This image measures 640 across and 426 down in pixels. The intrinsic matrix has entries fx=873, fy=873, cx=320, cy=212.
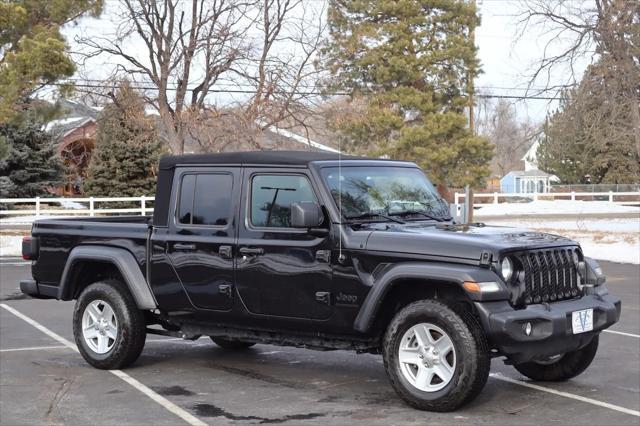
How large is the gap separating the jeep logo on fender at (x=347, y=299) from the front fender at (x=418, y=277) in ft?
0.32

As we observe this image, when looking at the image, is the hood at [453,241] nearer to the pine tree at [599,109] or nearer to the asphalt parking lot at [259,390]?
the asphalt parking lot at [259,390]

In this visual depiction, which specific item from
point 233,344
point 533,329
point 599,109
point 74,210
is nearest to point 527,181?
point 74,210

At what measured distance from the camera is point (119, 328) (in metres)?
7.79

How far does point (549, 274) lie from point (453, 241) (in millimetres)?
811

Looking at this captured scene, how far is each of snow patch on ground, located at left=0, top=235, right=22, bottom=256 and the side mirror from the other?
18.8 metres

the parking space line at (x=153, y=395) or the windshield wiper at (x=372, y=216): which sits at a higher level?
the windshield wiper at (x=372, y=216)

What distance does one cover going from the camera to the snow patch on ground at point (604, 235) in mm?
22375

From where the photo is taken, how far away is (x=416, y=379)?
6293mm

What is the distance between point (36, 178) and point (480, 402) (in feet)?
125

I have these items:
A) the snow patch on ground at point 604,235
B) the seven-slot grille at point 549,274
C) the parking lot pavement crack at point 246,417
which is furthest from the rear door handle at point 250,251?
the snow patch on ground at point 604,235

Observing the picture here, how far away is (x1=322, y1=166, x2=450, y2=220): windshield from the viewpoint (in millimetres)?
6977

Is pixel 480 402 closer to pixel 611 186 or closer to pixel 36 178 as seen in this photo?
pixel 36 178

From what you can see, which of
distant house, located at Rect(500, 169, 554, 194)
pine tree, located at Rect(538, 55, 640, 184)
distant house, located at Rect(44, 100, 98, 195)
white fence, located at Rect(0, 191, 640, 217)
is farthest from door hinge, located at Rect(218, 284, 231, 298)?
distant house, located at Rect(500, 169, 554, 194)

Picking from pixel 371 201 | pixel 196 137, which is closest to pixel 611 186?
pixel 196 137
